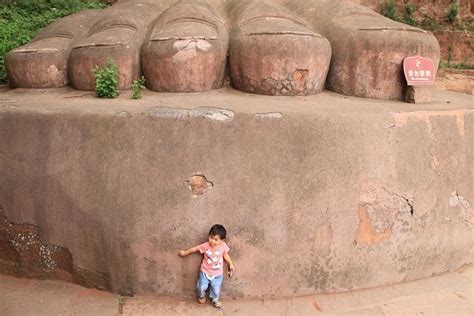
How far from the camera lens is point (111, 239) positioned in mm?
2613

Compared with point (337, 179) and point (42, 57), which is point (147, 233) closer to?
point (337, 179)

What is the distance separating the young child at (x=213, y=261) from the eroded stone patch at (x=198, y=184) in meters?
0.23

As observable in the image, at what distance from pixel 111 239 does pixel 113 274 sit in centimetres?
23

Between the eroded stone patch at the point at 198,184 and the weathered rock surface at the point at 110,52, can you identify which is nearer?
the eroded stone patch at the point at 198,184

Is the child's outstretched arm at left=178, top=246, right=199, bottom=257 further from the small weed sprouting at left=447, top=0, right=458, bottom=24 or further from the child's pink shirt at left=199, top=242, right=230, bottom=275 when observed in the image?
the small weed sprouting at left=447, top=0, right=458, bottom=24

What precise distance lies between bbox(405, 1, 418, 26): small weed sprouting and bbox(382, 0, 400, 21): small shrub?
0.76ft

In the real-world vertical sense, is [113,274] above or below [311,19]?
below

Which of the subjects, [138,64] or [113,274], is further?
[138,64]

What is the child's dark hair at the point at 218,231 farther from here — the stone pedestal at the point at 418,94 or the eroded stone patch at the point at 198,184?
the stone pedestal at the point at 418,94

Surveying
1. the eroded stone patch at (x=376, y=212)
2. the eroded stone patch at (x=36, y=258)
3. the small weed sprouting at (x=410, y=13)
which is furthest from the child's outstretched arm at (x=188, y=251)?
the small weed sprouting at (x=410, y=13)

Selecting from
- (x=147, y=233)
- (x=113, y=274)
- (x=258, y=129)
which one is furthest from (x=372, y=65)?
(x=113, y=274)

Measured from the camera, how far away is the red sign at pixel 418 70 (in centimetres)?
344

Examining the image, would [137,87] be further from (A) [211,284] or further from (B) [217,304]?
(B) [217,304]

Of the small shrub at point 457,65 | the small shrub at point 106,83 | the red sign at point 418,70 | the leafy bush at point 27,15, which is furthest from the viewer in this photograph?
the small shrub at point 457,65
